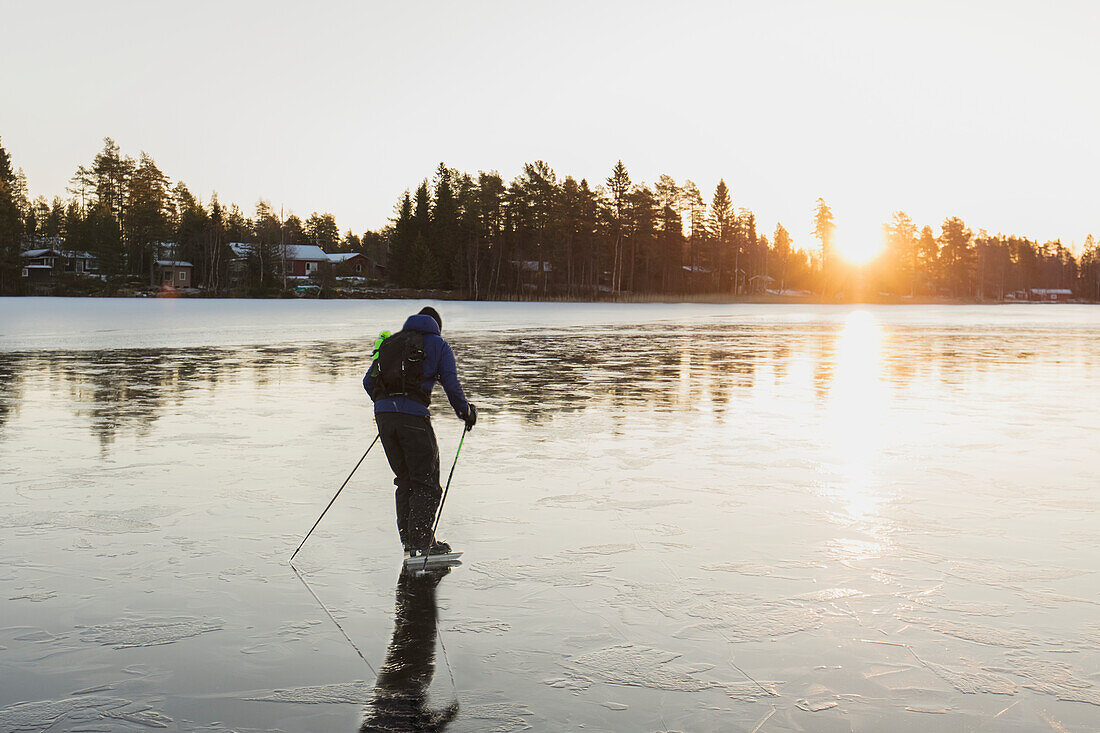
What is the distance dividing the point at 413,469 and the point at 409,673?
1813 millimetres

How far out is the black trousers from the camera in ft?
18.0

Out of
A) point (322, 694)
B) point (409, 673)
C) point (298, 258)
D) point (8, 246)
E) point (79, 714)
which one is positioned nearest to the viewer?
point (79, 714)

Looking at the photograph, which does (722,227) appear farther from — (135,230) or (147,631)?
(147,631)

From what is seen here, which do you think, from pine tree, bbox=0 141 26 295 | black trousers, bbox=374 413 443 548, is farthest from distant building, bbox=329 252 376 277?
black trousers, bbox=374 413 443 548

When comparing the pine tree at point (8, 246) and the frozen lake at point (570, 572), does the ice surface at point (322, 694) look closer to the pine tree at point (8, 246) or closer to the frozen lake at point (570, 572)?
the frozen lake at point (570, 572)

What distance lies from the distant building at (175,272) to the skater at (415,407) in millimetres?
101852

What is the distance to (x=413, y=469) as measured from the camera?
558 cm

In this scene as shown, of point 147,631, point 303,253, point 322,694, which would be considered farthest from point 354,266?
point 322,694

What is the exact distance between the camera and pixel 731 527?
647 cm

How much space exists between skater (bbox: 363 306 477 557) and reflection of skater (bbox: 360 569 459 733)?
1.59 ft

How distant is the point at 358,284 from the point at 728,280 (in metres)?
56.3

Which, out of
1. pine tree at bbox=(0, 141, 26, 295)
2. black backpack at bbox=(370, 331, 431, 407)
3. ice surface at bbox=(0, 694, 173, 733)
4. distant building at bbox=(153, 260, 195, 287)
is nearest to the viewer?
ice surface at bbox=(0, 694, 173, 733)

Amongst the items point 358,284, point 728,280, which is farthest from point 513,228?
point 728,280

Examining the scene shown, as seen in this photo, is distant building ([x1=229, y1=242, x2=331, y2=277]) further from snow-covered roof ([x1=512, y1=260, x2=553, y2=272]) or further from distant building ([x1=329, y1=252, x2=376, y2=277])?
snow-covered roof ([x1=512, y1=260, x2=553, y2=272])
